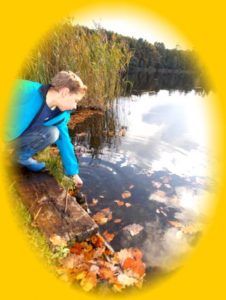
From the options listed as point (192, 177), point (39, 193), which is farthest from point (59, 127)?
point (192, 177)

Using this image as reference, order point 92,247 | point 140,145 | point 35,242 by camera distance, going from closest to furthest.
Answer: point 35,242, point 92,247, point 140,145

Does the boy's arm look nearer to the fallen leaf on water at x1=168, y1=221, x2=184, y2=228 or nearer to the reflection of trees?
the fallen leaf on water at x1=168, y1=221, x2=184, y2=228

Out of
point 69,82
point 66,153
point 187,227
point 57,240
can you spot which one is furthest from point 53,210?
point 187,227

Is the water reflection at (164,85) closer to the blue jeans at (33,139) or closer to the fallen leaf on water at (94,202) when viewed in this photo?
the fallen leaf on water at (94,202)

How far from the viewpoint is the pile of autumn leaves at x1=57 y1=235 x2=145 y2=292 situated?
2364 millimetres

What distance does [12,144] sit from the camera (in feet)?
10.7

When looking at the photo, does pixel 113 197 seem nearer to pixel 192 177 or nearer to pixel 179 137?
pixel 192 177

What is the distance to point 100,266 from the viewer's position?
8.14 ft

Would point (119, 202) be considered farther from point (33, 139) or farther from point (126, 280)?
point (33, 139)

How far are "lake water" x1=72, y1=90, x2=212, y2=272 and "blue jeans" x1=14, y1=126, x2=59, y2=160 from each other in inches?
35.5

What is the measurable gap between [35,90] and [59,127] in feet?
1.68

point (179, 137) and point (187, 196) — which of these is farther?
point (179, 137)

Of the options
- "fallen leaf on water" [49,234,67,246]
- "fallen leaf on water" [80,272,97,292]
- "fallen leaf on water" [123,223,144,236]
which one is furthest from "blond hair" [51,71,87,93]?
"fallen leaf on water" [80,272,97,292]

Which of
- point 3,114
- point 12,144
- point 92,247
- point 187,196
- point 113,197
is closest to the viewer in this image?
point 92,247
